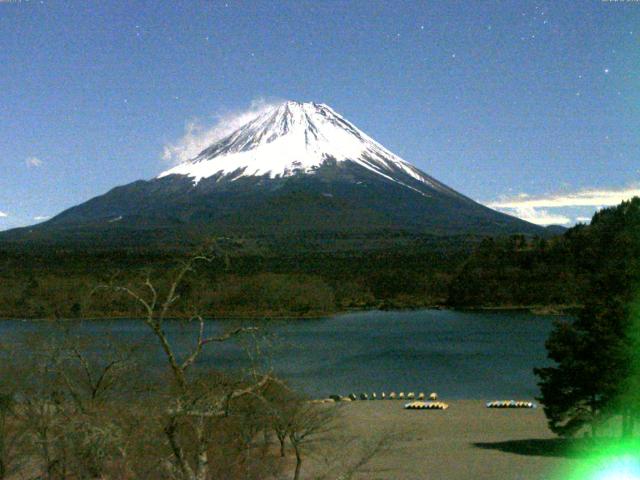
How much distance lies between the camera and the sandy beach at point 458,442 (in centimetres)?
1391

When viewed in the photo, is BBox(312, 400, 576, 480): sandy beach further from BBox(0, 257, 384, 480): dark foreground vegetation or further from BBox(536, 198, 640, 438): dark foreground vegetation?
BBox(0, 257, 384, 480): dark foreground vegetation

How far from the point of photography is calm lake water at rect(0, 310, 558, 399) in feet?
99.5

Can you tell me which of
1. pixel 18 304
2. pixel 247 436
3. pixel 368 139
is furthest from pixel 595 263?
pixel 368 139

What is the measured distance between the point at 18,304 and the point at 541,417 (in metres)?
50.8

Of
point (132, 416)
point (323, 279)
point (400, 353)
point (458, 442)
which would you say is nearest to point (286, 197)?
point (323, 279)

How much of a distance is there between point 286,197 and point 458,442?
10913 centimetres

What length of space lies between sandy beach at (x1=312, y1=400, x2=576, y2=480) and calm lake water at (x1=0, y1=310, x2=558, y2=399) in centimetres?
266

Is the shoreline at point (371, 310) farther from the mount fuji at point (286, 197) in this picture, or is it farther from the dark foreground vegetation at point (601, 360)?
the dark foreground vegetation at point (601, 360)

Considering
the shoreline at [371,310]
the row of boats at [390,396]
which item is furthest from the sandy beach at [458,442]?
the shoreline at [371,310]

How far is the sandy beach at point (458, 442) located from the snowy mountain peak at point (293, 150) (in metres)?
118

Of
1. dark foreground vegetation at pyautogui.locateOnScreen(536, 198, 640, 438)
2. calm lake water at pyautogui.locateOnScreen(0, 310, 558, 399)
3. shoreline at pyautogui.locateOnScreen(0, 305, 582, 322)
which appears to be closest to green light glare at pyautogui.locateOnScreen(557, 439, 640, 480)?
dark foreground vegetation at pyautogui.locateOnScreen(536, 198, 640, 438)

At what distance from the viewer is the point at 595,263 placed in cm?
7125

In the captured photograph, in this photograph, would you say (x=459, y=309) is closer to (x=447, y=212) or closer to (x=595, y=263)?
(x=595, y=263)

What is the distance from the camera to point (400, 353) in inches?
1644
